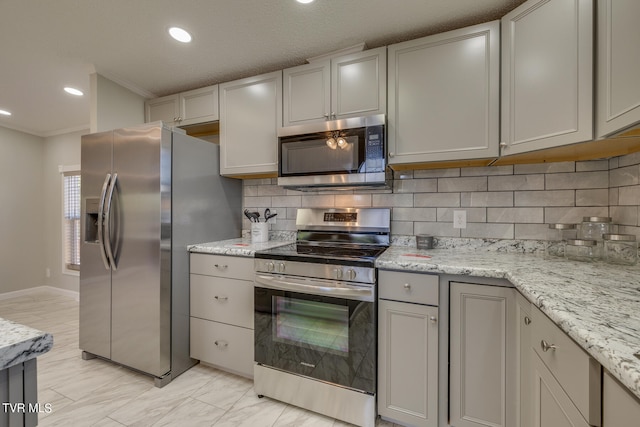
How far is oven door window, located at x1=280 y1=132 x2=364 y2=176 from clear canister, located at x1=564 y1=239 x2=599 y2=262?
125cm

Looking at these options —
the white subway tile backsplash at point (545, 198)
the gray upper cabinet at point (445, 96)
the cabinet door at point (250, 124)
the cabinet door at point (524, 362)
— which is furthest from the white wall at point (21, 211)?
the white subway tile backsplash at point (545, 198)

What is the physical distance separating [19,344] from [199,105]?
2296mm

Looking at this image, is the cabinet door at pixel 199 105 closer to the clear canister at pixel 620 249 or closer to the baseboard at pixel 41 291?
the clear canister at pixel 620 249

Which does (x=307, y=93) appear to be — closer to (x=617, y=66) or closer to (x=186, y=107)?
(x=186, y=107)

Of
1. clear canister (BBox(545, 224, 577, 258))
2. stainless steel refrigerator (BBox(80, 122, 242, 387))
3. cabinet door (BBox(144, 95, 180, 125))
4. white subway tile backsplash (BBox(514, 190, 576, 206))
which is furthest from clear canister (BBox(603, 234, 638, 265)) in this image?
cabinet door (BBox(144, 95, 180, 125))

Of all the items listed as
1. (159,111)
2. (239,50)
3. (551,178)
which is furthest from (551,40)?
(159,111)

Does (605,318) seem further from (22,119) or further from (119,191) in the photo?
(22,119)

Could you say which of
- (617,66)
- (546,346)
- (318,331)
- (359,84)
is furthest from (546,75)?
(318,331)

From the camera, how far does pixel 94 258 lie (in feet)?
6.86

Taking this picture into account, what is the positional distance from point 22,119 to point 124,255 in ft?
10.3

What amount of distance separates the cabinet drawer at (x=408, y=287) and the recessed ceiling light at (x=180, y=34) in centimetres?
197

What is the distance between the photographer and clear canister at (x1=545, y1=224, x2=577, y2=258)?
5.42 feet

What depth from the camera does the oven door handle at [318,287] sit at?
4.83 ft

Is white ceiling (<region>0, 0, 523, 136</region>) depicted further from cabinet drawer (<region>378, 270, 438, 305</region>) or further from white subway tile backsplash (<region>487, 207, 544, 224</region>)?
cabinet drawer (<region>378, 270, 438, 305</region>)
